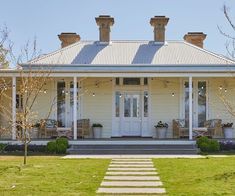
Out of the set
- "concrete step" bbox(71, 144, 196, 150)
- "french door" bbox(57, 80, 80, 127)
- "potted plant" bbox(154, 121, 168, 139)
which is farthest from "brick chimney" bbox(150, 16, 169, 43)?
"concrete step" bbox(71, 144, 196, 150)

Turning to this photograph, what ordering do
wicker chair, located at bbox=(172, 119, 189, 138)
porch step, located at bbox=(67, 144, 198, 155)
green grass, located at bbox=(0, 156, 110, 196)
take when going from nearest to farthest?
green grass, located at bbox=(0, 156, 110, 196)
porch step, located at bbox=(67, 144, 198, 155)
wicker chair, located at bbox=(172, 119, 189, 138)

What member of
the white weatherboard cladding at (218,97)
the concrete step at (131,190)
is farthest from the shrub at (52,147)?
the concrete step at (131,190)

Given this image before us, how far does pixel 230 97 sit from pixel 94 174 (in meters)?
13.3

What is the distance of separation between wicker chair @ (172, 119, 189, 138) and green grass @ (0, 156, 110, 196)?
804 centimetres

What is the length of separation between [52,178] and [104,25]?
17.7m

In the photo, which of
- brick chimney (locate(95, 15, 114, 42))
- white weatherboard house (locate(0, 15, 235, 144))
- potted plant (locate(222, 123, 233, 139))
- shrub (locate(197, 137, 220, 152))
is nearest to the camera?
shrub (locate(197, 137, 220, 152))

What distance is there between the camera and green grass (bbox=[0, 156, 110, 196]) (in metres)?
10.0

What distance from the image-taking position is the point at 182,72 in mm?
22656

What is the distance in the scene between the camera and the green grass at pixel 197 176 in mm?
9953

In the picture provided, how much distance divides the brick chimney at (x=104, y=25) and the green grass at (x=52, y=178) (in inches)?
546

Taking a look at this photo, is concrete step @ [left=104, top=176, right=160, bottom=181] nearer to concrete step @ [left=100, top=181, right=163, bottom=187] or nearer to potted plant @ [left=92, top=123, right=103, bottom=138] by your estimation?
concrete step @ [left=100, top=181, right=163, bottom=187]

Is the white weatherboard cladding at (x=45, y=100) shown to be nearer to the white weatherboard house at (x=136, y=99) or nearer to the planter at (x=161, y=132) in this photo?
the white weatherboard house at (x=136, y=99)

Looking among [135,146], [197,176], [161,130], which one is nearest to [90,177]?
[197,176]

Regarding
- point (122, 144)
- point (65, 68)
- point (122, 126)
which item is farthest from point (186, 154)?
point (65, 68)
